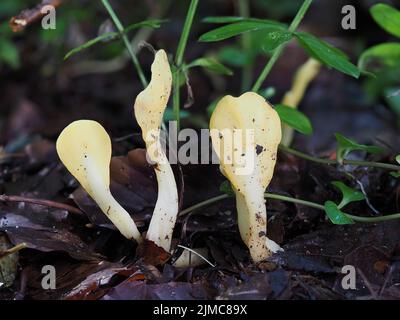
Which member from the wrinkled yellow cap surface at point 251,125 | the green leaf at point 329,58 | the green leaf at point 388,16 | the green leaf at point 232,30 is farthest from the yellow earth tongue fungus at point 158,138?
the green leaf at point 388,16

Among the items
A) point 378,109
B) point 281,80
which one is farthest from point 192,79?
point 378,109

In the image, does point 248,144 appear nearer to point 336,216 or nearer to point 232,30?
point 336,216

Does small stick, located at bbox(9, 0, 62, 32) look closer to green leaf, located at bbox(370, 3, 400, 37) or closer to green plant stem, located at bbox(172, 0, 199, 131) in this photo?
green plant stem, located at bbox(172, 0, 199, 131)

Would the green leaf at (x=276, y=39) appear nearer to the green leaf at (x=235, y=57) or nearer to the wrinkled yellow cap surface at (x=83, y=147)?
the wrinkled yellow cap surface at (x=83, y=147)

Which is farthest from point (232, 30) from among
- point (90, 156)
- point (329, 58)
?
point (90, 156)

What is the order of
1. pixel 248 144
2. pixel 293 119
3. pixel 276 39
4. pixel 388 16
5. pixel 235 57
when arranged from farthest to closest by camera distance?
pixel 235 57 → pixel 388 16 → pixel 293 119 → pixel 276 39 → pixel 248 144

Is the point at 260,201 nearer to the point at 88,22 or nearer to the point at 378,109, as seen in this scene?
the point at 378,109

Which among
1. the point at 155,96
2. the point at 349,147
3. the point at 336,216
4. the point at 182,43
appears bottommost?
the point at 336,216
